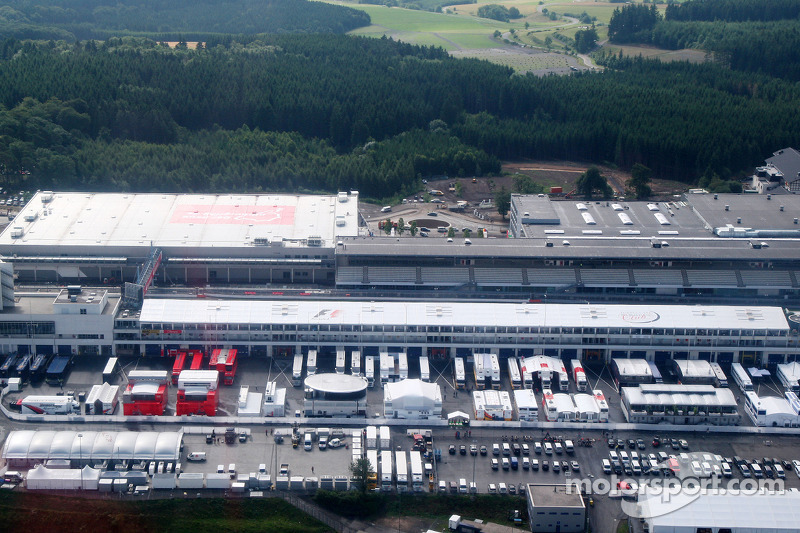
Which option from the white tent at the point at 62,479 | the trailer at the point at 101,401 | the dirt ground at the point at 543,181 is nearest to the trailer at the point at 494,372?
the trailer at the point at 101,401

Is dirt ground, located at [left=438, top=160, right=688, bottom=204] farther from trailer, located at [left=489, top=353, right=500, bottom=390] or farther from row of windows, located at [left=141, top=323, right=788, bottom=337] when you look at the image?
trailer, located at [left=489, top=353, right=500, bottom=390]

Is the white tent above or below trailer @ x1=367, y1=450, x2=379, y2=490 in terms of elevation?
below

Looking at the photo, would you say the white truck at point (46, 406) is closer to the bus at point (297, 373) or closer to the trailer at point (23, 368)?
the trailer at point (23, 368)

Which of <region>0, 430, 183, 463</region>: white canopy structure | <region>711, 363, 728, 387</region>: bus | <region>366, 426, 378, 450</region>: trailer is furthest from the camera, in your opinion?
<region>711, 363, 728, 387</region>: bus

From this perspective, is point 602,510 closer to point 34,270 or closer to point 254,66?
point 34,270

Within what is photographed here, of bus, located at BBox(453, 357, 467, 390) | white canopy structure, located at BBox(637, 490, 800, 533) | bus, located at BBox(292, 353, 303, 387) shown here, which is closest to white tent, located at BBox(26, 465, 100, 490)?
bus, located at BBox(292, 353, 303, 387)
